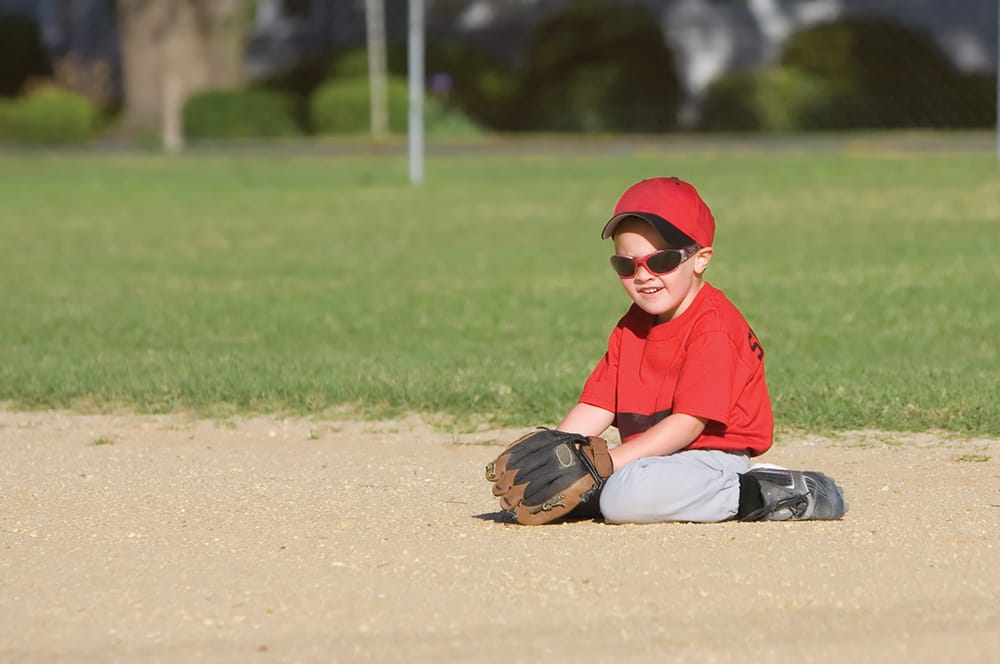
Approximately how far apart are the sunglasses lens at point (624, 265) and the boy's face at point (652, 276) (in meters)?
0.01

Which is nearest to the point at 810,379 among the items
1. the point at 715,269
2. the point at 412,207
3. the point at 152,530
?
the point at 152,530

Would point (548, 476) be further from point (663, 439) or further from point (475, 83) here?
point (475, 83)

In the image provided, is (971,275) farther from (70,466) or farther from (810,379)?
(70,466)

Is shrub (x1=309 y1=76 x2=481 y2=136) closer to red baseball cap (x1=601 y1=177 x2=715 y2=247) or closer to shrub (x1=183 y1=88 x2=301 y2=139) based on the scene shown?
shrub (x1=183 y1=88 x2=301 y2=139)

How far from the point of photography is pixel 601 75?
110 ft

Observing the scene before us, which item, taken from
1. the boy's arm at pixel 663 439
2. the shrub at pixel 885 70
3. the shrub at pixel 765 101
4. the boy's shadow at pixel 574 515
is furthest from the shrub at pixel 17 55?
the boy's arm at pixel 663 439

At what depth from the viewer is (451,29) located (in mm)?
39781

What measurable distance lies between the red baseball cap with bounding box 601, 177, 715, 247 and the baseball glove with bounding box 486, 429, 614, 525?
63 cm

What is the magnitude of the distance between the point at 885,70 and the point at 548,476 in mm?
29829

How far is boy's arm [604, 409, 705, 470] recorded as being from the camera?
518cm

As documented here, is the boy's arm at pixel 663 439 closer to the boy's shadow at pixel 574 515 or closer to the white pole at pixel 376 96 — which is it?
the boy's shadow at pixel 574 515

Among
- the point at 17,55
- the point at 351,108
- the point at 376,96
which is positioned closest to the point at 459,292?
the point at 376,96

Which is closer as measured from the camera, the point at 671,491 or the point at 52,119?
the point at 671,491

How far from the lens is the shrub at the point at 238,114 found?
32.4m
